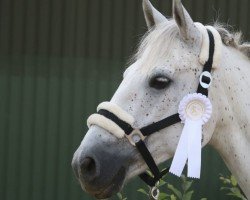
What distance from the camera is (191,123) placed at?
2.40 metres

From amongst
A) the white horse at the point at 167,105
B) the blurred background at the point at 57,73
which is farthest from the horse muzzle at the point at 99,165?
the blurred background at the point at 57,73

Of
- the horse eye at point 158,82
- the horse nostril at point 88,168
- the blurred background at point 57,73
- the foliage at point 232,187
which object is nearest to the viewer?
the horse nostril at point 88,168

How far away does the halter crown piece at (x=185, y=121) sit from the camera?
229 centimetres

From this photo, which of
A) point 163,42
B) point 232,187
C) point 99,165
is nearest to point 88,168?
point 99,165

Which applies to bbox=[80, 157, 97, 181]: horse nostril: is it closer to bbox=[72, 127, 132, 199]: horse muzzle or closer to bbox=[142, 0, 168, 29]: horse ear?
bbox=[72, 127, 132, 199]: horse muzzle

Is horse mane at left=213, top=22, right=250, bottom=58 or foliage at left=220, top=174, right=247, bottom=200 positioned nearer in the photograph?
horse mane at left=213, top=22, right=250, bottom=58

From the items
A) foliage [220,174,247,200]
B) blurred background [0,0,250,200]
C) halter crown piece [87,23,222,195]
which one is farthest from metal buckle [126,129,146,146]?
blurred background [0,0,250,200]

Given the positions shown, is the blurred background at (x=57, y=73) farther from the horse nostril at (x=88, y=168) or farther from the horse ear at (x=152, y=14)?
the horse nostril at (x=88, y=168)

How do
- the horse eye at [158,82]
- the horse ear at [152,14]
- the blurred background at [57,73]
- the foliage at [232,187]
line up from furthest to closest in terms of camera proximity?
the blurred background at [57,73] < the foliage at [232,187] < the horse ear at [152,14] < the horse eye at [158,82]

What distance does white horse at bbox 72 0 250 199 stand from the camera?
2277mm

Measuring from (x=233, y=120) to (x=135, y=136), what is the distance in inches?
17.8

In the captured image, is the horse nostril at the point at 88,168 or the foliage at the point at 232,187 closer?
the horse nostril at the point at 88,168

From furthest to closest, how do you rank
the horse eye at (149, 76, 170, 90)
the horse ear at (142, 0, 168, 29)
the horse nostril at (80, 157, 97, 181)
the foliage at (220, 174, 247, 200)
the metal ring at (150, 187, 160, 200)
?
the foliage at (220, 174, 247, 200)
the horse ear at (142, 0, 168, 29)
the metal ring at (150, 187, 160, 200)
the horse eye at (149, 76, 170, 90)
the horse nostril at (80, 157, 97, 181)

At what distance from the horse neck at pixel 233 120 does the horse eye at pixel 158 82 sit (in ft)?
0.71
